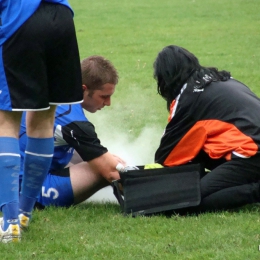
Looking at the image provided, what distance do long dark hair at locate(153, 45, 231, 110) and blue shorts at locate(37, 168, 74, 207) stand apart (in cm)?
87

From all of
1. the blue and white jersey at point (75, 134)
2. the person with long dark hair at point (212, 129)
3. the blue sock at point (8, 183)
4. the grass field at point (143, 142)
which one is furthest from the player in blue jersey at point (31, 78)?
the person with long dark hair at point (212, 129)

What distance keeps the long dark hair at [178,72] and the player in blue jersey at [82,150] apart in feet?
1.05

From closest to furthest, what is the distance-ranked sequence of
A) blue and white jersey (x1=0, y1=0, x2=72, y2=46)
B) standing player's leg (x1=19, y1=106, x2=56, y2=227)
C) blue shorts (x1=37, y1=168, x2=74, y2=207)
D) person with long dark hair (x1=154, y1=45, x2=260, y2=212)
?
1. blue and white jersey (x1=0, y1=0, x2=72, y2=46)
2. standing player's leg (x1=19, y1=106, x2=56, y2=227)
3. person with long dark hair (x1=154, y1=45, x2=260, y2=212)
4. blue shorts (x1=37, y1=168, x2=74, y2=207)

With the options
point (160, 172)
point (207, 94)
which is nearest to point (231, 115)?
point (207, 94)

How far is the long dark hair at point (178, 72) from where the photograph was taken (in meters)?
4.57

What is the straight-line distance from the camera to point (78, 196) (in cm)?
459

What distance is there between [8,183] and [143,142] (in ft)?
9.68

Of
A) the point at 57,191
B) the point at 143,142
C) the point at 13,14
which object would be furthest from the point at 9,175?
the point at 143,142

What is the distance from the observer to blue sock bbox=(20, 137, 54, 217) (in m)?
3.78

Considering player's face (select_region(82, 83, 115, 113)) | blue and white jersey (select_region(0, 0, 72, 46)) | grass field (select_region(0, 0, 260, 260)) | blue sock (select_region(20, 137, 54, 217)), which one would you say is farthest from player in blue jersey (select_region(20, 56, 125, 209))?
blue and white jersey (select_region(0, 0, 72, 46))

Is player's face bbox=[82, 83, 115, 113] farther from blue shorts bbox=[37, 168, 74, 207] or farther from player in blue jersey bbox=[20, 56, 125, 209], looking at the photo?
blue shorts bbox=[37, 168, 74, 207]

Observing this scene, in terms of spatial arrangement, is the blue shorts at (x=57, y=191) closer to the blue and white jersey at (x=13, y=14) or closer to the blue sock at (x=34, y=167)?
the blue sock at (x=34, y=167)

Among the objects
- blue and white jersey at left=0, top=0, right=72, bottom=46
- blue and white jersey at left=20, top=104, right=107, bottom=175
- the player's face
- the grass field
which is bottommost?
the grass field

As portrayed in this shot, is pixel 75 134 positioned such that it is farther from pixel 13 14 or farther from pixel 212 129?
pixel 13 14
